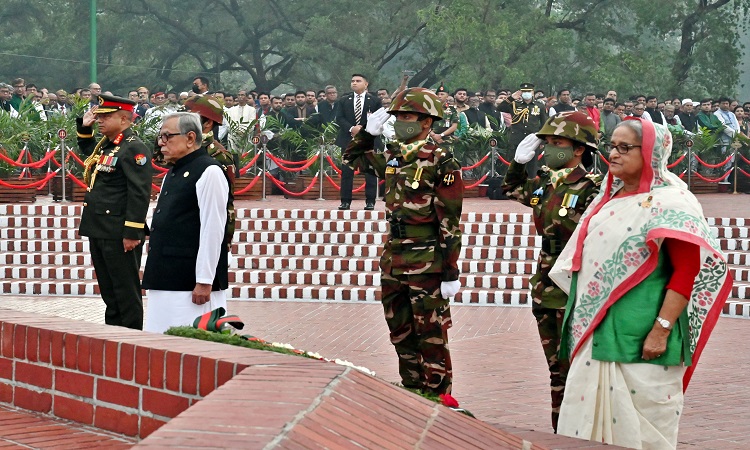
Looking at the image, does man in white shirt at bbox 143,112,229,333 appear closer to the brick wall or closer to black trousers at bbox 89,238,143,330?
black trousers at bbox 89,238,143,330

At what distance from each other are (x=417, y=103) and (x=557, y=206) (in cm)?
103

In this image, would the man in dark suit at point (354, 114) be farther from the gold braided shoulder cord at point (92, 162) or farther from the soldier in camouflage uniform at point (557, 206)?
the soldier in camouflage uniform at point (557, 206)

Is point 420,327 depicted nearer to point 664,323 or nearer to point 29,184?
point 664,323

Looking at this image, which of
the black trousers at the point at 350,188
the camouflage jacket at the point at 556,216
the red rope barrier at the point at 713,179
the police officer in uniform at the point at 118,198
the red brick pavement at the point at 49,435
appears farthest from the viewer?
the red rope barrier at the point at 713,179

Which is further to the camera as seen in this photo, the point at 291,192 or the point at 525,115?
the point at 291,192

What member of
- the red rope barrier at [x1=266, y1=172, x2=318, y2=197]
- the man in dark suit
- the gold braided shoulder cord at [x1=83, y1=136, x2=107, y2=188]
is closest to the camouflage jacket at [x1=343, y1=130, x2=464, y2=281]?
the gold braided shoulder cord at [x1=83, y1=136, x2=107, y2=188]

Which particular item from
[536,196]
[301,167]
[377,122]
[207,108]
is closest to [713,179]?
[301,167]

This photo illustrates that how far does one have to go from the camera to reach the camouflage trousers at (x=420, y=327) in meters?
6.86

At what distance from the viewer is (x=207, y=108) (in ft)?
26.2

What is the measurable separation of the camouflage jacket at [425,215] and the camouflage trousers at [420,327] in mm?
84

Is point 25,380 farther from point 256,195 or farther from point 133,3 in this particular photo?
point 133,3

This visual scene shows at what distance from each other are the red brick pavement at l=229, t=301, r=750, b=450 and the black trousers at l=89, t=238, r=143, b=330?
5.54ft

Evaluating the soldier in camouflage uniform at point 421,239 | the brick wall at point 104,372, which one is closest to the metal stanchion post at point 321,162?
the soldier in camouflage uniform at point 421,239

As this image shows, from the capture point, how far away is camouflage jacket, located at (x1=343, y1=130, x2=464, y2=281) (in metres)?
6.85
